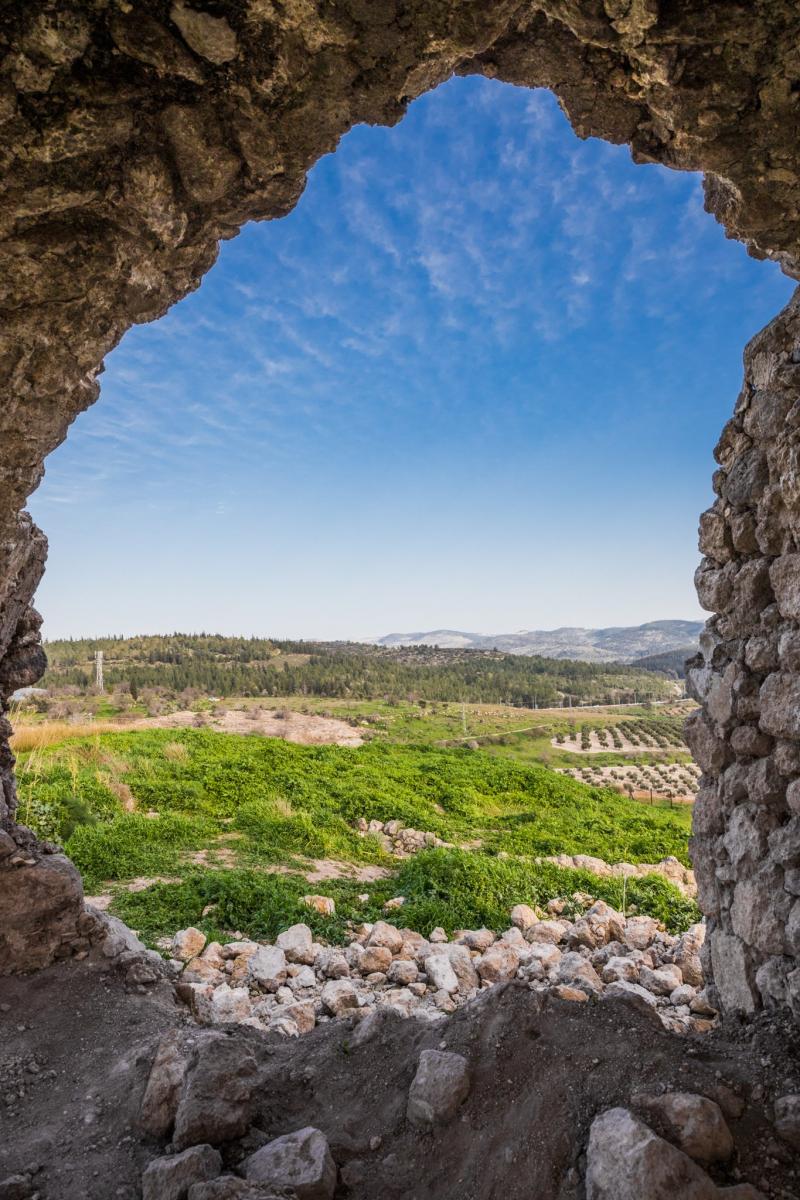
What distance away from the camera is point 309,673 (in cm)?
5722

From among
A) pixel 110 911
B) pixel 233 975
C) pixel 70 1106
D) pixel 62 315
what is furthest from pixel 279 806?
pixel 62 315

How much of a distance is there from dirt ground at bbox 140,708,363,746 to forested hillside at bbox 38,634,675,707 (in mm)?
12786

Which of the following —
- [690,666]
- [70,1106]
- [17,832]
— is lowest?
[70,1106]

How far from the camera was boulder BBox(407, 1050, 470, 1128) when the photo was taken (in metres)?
3.01

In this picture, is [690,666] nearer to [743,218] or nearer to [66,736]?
[743,218]

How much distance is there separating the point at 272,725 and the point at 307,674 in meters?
34.1

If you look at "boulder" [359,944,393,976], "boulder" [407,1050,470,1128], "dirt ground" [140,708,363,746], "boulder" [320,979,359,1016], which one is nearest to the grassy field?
"boulder" [359,944,393,976]

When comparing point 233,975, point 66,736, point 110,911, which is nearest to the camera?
point 233,975

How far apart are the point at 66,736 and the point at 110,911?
30.9 feet

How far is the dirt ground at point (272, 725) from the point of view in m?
20.5

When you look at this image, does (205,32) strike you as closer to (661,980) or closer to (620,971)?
(661,980)

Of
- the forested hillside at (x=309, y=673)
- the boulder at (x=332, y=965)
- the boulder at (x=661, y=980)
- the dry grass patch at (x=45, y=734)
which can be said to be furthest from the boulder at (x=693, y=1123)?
the forested hillside at (x=309, y=673)

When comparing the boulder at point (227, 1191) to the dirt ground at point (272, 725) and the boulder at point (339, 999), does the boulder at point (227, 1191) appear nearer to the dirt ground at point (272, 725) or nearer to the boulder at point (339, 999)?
the boulder at point (339, 999)

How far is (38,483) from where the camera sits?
4.04m
